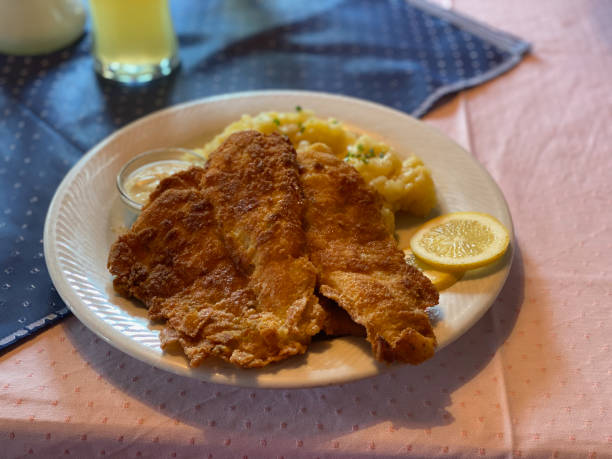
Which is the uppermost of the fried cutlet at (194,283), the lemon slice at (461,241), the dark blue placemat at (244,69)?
the lemon slice at (461,241)

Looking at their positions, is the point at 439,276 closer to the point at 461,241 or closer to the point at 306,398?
the point at 461,241

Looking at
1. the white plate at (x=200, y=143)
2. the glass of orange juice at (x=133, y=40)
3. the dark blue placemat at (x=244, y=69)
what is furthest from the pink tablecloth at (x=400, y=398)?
the glass of orange juice at (x=133, y=40)

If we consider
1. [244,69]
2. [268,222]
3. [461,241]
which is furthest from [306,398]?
[244,69]

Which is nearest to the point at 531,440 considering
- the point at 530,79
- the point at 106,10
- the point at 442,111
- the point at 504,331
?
the point at 504,331

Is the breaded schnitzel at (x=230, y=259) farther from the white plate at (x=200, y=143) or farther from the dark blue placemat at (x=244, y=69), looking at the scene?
the dark blue placemat at (x=244, y=69)

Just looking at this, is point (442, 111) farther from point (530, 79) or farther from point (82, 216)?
point (82, 216)
